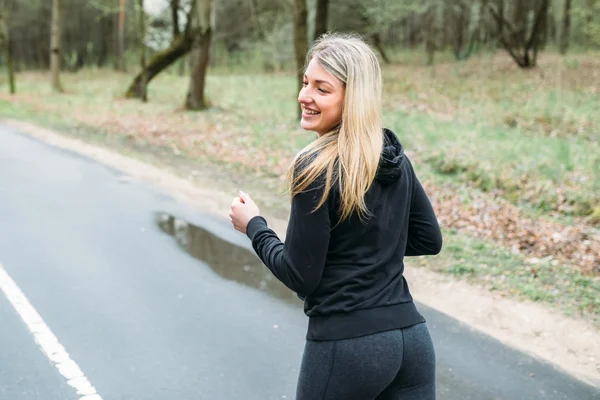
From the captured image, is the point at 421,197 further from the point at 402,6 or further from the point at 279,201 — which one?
the point at 402,6

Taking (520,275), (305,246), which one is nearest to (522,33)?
(520,275)

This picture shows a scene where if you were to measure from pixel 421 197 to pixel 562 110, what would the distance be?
15.8 m

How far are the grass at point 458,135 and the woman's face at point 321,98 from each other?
456 cm

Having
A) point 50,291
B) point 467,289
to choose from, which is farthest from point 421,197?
point 50,291

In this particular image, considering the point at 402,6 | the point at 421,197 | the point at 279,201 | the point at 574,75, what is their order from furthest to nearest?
the point at 402,6
the point at 574,75
the point at 279,201
the point at 421,197

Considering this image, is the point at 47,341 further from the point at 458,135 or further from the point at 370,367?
the point at 458,135

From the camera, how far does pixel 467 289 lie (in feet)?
21.0

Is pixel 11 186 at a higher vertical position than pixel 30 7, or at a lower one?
lower

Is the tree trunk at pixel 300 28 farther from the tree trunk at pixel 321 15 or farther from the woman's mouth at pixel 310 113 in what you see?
the woman's mouth at pixel 310 113

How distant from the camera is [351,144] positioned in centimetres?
204

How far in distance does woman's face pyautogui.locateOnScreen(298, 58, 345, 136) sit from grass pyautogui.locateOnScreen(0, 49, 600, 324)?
4.56 metres

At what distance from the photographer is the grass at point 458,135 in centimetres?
729

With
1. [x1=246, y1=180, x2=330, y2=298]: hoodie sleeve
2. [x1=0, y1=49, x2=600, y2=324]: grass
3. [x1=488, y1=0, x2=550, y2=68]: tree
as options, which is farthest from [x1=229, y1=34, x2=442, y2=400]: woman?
[x1=488, y1=0, x2=550, y2=68]: tree

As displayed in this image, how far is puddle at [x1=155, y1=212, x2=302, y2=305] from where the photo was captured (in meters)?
6.43
